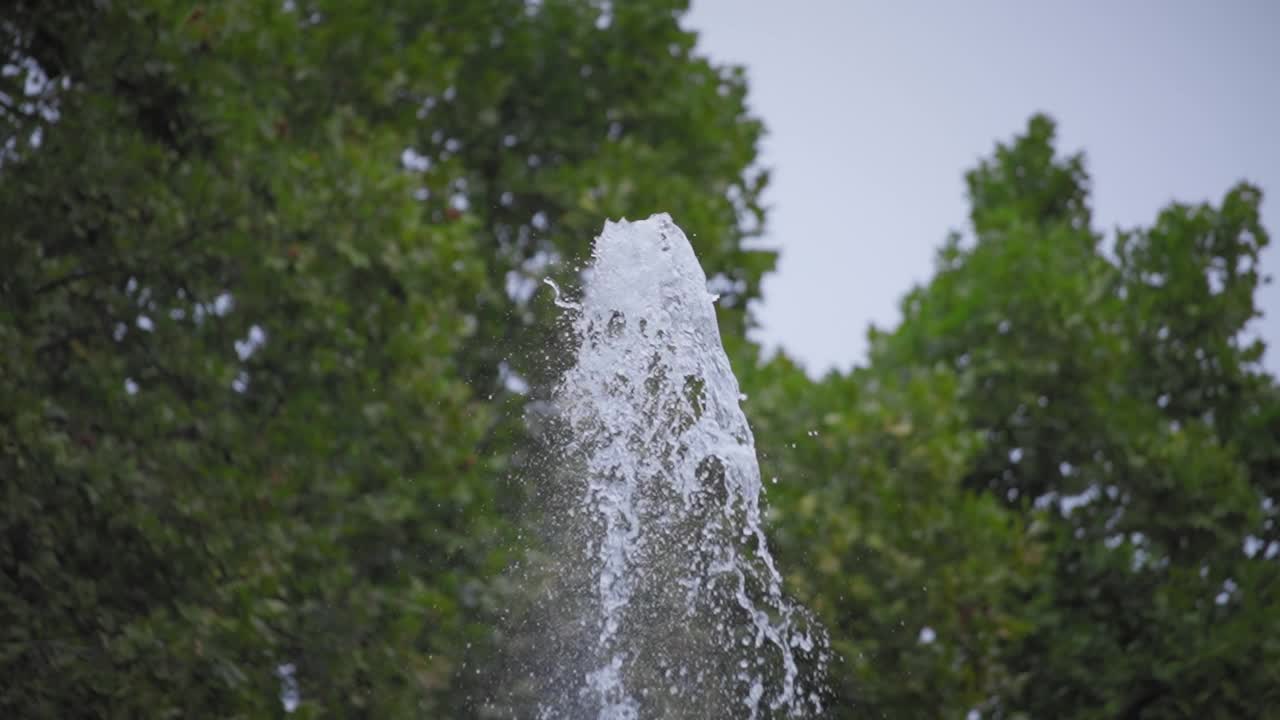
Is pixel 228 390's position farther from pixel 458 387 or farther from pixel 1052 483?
pixel 1052 483

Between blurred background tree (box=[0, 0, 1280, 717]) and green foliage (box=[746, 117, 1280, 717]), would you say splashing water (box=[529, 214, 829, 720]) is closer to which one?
blurred background tree (box=[0, 0, 1280, 717])

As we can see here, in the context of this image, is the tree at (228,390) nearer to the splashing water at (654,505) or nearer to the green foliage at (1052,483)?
the splashing water at (654,505)

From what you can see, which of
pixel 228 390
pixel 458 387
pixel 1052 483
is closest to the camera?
pixel 228 390

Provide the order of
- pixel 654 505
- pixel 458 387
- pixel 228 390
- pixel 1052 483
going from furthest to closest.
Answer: pixel 1052 483 → pixel 458 387 → pixel 228 390 → pixel 654 505

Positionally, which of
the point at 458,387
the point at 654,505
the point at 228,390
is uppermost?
the point at 458,387

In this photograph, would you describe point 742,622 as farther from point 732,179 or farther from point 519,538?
point 732,179

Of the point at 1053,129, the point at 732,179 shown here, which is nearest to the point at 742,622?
the point at 732,179

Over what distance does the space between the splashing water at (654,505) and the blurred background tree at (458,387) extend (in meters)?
1.54

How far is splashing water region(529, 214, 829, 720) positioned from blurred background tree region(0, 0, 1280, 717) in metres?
1.54

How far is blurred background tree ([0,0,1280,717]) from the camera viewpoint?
29.4 feet

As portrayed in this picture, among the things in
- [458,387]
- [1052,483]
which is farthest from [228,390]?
[1052,483]

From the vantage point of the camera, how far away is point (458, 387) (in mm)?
10961

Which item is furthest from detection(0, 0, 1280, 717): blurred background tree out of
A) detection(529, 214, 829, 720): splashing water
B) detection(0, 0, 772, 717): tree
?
detection(529, 214, 829, 720): splashing water

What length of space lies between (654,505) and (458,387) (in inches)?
127
